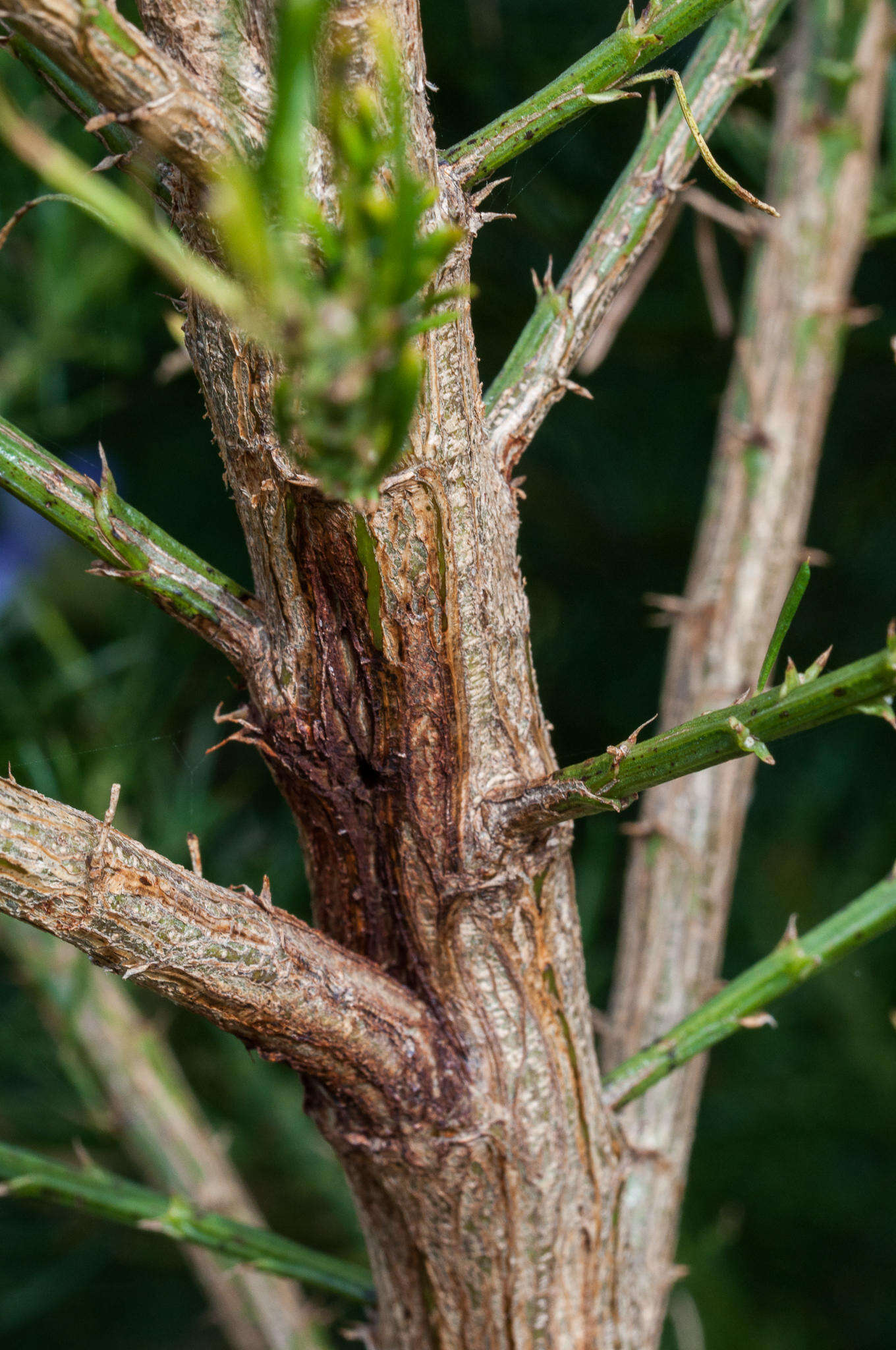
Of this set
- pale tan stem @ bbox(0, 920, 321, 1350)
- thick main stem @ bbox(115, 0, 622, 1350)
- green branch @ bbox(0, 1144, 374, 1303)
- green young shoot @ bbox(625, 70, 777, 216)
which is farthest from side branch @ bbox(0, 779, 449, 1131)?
pale tan stem @ bbox(0, 920, 321, 1350)

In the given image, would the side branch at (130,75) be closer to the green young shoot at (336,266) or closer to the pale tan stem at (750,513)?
the green young shoot at (336,266)

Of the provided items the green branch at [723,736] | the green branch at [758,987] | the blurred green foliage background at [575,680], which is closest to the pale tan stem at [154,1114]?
the blurred green foliage background at [575,680]

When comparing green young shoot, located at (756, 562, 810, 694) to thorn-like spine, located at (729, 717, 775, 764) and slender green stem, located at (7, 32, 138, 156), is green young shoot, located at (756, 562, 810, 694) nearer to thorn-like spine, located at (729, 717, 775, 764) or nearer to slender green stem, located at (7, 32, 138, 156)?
thorn-like spine, located at (729, 717, 775, 764)

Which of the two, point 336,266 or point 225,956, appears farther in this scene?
point 225,956

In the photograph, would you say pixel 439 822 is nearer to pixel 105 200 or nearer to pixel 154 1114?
pixel 105 200

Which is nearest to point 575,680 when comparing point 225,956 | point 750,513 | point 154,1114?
point 750,513

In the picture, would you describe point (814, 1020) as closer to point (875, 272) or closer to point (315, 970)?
point (875, 272)

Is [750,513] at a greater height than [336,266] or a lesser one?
greater
